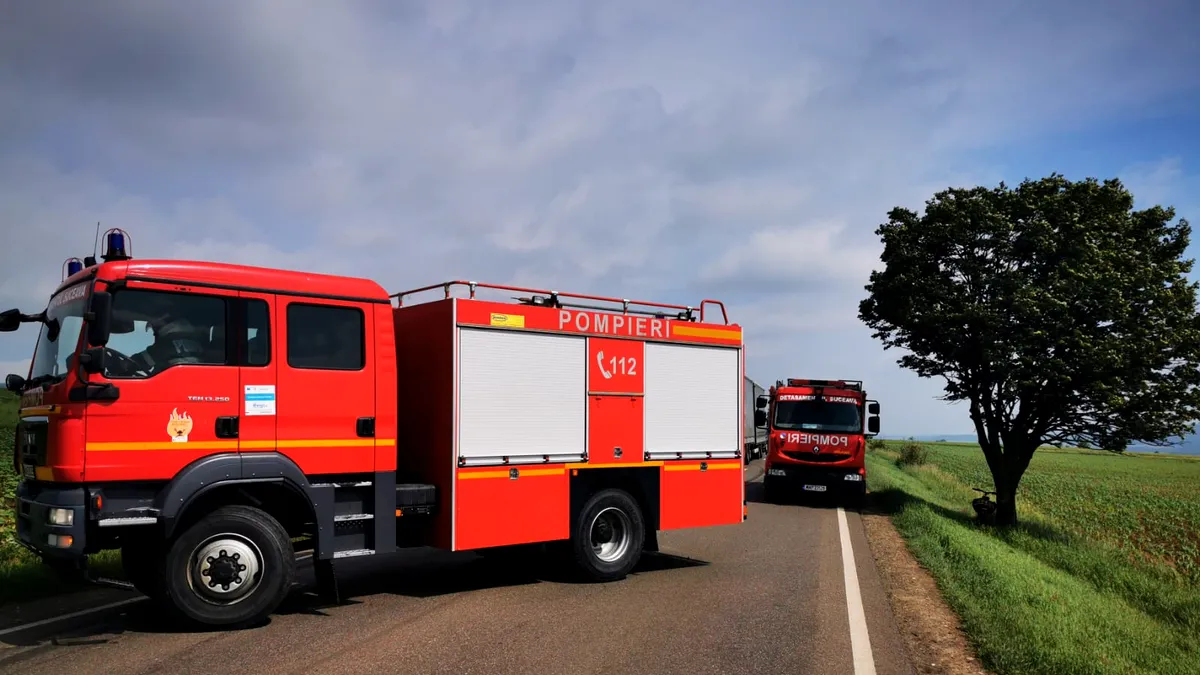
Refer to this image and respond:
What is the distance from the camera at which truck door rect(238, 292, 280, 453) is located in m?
7.29

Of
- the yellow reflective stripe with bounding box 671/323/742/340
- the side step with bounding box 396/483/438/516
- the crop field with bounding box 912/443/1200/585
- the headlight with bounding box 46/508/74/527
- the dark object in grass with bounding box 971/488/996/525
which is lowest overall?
the crop field with bounding box 912/443/1200/585

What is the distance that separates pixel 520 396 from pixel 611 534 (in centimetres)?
206

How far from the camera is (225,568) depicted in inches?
276

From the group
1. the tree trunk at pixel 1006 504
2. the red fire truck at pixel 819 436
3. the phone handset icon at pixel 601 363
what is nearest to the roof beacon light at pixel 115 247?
the phone handset icon at pixel 601 363

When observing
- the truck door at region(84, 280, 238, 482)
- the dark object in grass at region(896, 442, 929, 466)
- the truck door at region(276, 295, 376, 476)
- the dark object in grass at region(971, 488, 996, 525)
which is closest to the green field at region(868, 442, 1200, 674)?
the dark object in grass at region(971, 488, 996, 525)

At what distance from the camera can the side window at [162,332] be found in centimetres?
685

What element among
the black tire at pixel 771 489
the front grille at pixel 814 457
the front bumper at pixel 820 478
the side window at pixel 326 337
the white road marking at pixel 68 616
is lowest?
the black tire at pixel 771 489

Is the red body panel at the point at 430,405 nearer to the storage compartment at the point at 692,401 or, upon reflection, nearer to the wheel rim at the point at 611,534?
the wheel rim at the point at 611,534

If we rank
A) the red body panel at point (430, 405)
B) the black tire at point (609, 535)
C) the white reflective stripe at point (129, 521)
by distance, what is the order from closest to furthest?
the white reflective stripe at point (129, 521)
the red body panel at point (430, 405)
the black tire at point (609, 535)

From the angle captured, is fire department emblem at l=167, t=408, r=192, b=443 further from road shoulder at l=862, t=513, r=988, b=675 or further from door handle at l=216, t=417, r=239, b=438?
road shoulder at l=862, t=513, r=988, b=675

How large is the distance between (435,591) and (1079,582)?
957 cm

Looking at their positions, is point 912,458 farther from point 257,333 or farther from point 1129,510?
point 257,333

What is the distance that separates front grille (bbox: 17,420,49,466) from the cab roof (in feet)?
4.07

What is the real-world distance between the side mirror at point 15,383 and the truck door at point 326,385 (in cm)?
234
